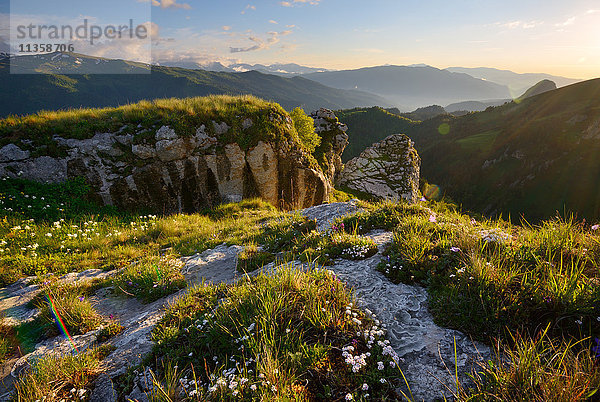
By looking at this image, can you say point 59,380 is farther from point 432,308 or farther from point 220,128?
point 220,128

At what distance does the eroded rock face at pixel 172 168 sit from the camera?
13.3 m

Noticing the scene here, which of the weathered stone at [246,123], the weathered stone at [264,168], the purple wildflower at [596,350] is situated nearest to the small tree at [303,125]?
the weathered stone at [264,168]

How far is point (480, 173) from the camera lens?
132000mm

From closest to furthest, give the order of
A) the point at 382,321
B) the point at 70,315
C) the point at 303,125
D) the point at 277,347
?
the point at 277,347, the point at 382,321, the point at 70,315, the point at 303,125

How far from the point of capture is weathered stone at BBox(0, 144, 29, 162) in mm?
12086

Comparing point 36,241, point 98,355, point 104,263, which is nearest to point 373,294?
point 98,355

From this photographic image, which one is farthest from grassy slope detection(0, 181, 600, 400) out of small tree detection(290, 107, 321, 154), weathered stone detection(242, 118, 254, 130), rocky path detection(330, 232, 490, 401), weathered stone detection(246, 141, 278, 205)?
small tree detection(290, 107, 321, 154)

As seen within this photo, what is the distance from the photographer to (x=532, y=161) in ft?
384

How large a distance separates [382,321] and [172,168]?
15.7 meters

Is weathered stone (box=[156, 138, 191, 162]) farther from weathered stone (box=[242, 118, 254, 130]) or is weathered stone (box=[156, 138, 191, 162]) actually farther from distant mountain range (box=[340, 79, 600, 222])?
distant mountain range (box=[340, 79, 600, 222])

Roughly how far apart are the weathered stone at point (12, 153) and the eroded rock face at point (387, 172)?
3998cm

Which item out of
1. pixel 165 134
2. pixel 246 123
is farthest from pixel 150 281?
pixel 246 123

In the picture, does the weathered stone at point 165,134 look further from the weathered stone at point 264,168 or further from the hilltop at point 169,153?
the weathered stone at point 264,168

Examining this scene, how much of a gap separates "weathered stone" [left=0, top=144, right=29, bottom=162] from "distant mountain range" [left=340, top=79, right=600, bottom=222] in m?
130
